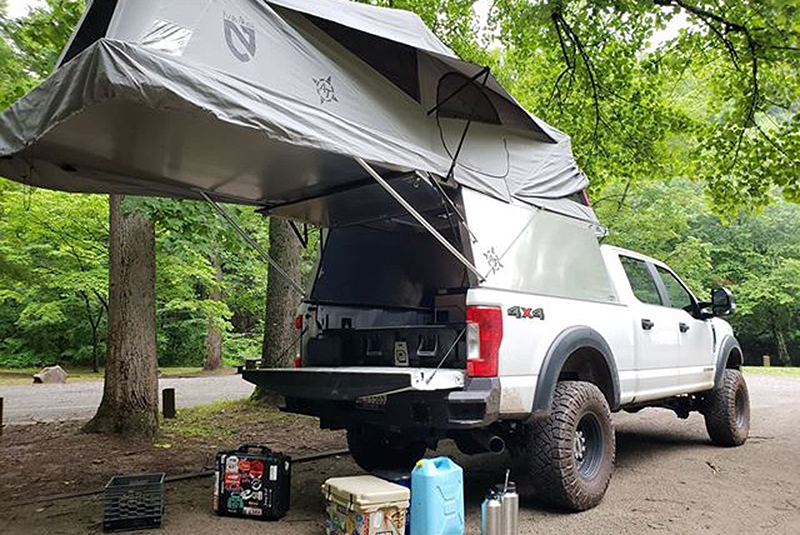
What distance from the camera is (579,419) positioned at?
4.23m

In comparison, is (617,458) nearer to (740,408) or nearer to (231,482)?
(740,408)

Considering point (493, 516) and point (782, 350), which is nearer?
point (493, 516)

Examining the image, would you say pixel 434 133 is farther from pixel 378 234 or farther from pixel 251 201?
pixel 251 201

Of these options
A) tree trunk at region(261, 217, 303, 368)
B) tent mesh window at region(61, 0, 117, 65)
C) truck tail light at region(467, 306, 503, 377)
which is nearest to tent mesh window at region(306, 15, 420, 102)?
tent mesh window at region(61, 0, 117, 65)

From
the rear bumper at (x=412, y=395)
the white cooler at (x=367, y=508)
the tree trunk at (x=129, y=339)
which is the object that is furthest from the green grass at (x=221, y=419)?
the white cooler at (x=367, y=508)

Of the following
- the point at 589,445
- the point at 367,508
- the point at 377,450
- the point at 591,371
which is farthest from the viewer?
the point at 377,450

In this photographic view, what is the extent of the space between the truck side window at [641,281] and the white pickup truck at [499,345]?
0.02m

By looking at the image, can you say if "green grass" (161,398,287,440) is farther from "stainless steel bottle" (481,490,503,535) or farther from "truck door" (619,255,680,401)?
"truck door" (619,255,680,401)

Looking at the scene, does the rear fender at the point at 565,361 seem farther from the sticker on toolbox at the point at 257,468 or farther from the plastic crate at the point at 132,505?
the plastic crate at the point at 132,505

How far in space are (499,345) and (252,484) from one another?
6.26ft

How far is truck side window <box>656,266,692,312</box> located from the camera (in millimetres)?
6270

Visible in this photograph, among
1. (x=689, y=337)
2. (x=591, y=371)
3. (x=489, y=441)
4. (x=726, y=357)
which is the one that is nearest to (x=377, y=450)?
(x=489, y=441)

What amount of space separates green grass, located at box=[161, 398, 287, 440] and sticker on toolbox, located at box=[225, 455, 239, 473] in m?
3.09

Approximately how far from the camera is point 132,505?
3842 mm
